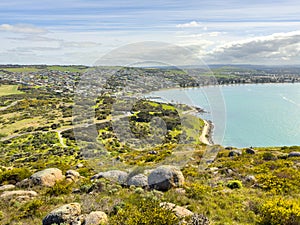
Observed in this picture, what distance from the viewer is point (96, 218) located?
7199 mm

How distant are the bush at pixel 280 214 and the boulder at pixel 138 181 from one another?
4.85 meters

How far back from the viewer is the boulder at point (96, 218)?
23.2 feet

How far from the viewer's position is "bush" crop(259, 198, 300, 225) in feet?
23.2

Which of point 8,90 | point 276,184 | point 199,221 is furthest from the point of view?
point 8,90

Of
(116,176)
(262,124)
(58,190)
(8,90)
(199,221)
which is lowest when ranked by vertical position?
(262,124)

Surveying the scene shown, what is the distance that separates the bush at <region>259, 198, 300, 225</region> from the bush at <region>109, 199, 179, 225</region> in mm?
2869

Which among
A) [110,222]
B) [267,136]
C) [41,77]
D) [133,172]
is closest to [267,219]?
[110,222]

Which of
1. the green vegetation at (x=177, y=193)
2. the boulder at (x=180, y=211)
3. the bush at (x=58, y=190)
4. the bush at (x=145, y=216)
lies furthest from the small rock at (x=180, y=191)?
the bush at (x=58, y=190)

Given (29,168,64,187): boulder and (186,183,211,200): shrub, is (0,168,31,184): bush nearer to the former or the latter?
(29,168,64,187): boulder

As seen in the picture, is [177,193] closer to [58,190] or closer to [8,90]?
[58,190]

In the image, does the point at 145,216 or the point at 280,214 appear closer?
the point at 145,216

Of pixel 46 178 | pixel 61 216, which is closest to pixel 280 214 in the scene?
pixel 61 216

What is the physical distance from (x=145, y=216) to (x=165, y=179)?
342 centimetres

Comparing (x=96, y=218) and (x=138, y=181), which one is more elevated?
(x=96, y=218)
